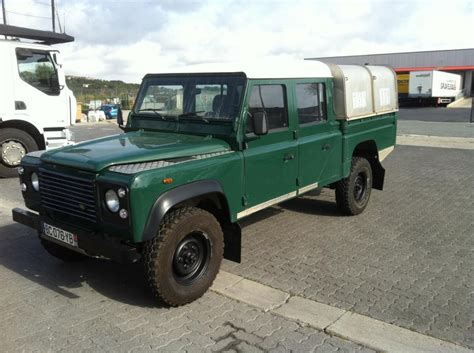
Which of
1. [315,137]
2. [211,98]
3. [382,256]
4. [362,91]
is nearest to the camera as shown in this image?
[211,98]

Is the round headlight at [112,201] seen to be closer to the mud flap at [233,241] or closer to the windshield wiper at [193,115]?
the mud flap at [233,241]

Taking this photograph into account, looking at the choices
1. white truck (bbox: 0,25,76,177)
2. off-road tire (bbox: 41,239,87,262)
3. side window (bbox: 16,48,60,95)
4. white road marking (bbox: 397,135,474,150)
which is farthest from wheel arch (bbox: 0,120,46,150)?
white road marking (bbox: 397,135,474,150)

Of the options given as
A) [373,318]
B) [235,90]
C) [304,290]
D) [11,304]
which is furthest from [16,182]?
[373,318]

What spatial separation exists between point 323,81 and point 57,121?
622 centimetres

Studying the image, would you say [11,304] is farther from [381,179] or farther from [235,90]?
[381,179]

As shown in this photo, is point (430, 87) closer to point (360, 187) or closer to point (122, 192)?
point (360, 187)

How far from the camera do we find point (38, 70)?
9281mm

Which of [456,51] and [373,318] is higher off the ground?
[456,51]

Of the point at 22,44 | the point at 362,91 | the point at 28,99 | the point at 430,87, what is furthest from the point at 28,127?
the point at 430,87

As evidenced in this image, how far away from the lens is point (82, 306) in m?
3.91

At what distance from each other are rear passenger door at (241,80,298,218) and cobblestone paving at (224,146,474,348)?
70 cm

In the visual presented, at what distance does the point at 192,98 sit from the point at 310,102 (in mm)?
1467

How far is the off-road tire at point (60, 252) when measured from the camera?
462 cm

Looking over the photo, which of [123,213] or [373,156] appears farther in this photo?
[373,156]
